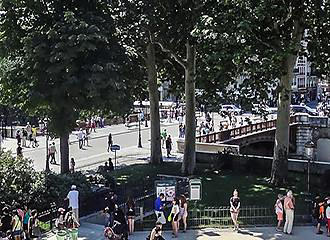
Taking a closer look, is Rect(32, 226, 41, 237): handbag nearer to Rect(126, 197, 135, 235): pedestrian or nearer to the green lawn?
Rect(126, 197, 135, 235): pedestrian

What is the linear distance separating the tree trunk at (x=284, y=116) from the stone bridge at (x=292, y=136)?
1510 centimetres

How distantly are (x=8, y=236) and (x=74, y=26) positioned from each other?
11067 millimetres

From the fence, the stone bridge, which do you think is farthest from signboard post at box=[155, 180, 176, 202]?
the stone bridge

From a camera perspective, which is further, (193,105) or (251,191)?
(193,105)

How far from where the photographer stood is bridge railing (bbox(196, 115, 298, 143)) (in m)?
43.4

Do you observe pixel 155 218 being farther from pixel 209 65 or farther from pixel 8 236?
pixel 209 65

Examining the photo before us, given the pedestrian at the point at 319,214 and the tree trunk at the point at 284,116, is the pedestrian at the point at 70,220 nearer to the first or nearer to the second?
the pedestrian at the point at 319,214

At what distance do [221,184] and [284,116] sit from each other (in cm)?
492

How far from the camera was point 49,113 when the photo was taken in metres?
28.1

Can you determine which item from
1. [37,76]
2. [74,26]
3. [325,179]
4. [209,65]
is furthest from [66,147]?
[325,179]

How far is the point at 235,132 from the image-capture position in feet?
157

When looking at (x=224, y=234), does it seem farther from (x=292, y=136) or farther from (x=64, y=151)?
(x=292, y=136)

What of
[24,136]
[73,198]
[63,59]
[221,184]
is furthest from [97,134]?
[73,198]

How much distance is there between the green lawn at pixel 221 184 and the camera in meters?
26.7
